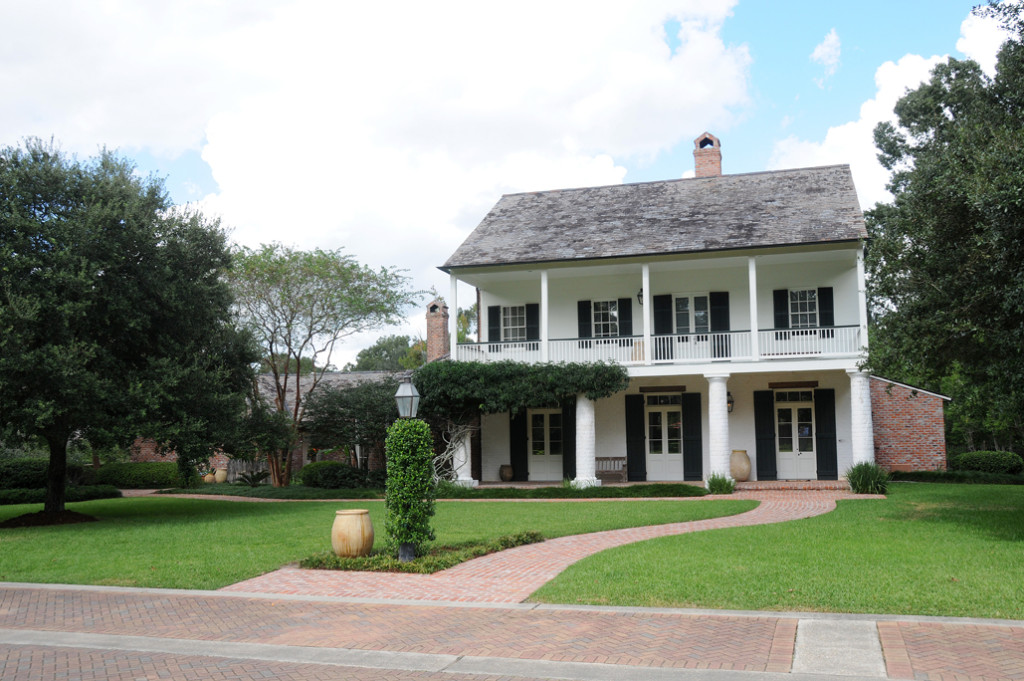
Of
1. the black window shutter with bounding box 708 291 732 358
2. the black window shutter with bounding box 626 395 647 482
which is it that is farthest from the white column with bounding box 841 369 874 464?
the black window shutter with bounding box 626 395 647 482

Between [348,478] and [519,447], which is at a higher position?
[519,447]

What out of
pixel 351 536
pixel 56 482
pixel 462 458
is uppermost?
pixel 462 458

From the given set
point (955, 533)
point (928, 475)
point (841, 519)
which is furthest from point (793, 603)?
point (928, 475)

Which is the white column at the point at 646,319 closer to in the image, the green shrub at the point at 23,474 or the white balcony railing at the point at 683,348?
the white balcony railing at the point at 683,348

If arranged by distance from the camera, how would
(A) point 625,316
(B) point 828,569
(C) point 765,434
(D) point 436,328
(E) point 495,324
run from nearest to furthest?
(B) point 828,569
(C) point 765,434
(A) point 625,316
(E) point 495,324
(D) point 436,328

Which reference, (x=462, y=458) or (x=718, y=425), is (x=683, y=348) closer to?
(x=718, y=425)

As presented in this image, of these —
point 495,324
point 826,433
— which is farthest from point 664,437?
point 495,324

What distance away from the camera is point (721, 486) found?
795 inches

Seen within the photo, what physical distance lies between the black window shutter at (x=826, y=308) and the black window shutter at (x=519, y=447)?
9.13 meters

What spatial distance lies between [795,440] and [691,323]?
4.47m

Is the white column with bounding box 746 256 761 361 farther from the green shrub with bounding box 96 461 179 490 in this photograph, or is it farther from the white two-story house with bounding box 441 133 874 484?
the green shrub with bounding box 96 461 179 490

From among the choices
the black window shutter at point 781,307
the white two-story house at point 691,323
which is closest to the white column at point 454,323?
the white two-story house at point 691,323

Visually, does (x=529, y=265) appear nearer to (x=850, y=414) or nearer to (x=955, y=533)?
(x=850, y=414)

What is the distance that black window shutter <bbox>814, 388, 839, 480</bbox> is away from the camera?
22.7 meters
